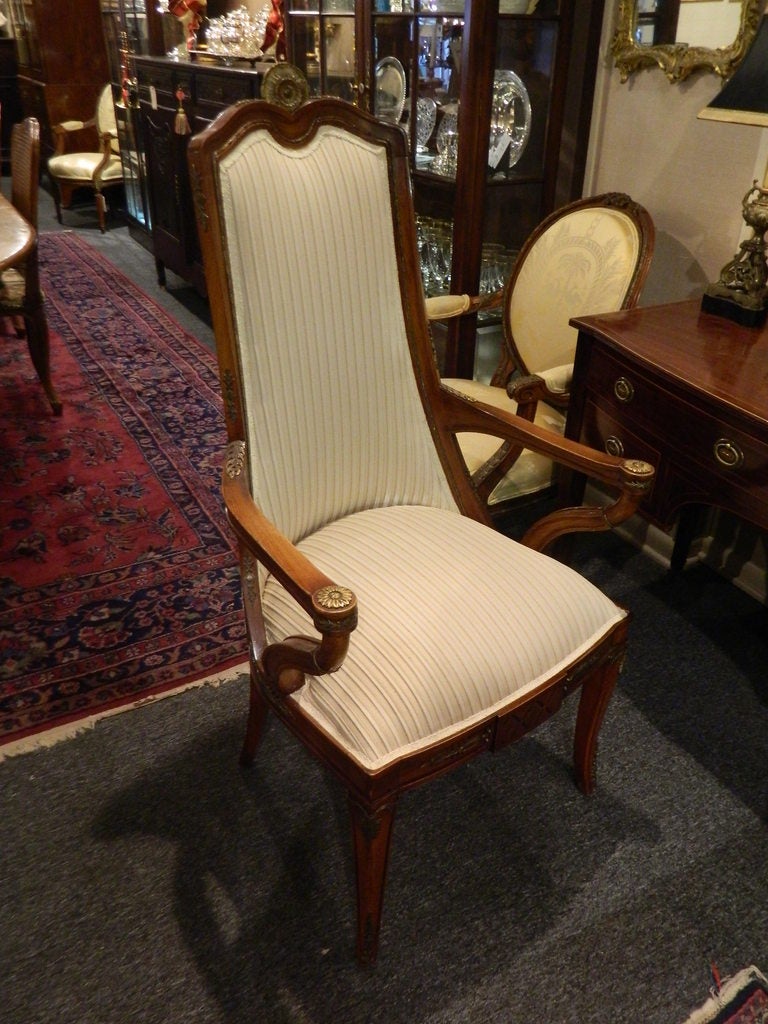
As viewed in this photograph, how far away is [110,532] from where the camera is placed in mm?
2012

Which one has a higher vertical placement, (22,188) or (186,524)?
(22,188)

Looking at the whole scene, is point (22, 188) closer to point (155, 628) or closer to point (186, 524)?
point (186, 524)

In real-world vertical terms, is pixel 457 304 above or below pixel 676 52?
below

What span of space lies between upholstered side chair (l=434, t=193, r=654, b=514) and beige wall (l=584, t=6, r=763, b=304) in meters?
0.19

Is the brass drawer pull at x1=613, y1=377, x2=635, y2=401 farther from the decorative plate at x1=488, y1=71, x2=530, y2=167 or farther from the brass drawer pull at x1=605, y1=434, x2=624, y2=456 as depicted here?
the decorative plate at x1=488, y1=71, x2=530, y2=167

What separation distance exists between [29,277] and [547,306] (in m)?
1.53

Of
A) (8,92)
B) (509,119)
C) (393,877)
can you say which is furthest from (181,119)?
(8,92)

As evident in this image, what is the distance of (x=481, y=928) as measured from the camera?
1.16 m

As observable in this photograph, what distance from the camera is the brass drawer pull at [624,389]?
1.34 metres

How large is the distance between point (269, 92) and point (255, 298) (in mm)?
282

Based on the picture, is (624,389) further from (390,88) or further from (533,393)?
(390,88)

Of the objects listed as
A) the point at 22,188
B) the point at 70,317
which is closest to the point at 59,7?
the point at 70,317

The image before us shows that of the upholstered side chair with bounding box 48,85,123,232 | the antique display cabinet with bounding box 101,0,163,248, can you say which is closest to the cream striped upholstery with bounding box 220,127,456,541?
the antique display cabinet with bounding box 101,0,163,248

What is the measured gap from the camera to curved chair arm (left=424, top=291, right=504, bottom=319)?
5.77 feet
